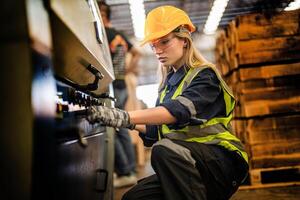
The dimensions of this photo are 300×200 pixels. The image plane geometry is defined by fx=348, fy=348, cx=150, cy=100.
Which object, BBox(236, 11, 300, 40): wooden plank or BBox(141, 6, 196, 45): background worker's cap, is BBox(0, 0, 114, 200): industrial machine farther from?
BBox(236, 11, 300, 40): wooden plank

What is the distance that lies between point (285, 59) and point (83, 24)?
2752 millimetres

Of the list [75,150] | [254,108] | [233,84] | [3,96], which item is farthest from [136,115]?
[233,84]

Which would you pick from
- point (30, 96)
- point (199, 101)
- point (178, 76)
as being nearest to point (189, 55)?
point (178, 76)

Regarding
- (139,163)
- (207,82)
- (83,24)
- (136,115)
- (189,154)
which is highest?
(83,24)

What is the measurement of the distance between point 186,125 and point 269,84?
2.21 meters

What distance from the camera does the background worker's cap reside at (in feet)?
5.25

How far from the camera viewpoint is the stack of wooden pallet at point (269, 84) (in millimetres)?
3342

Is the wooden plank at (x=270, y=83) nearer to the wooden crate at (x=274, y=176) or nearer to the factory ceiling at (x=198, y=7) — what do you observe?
the wooden crate at (x=274, y=176)

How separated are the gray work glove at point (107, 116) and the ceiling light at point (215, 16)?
4928 millimetres

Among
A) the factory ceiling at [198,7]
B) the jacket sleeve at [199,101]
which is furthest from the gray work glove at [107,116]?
the factory ceiling at [198,7]

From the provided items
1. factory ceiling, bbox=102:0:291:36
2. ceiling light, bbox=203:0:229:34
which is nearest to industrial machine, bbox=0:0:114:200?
factory ceiling, bbox=102:0:291:36

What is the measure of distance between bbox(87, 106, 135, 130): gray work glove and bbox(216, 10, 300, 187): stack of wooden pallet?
2395mm

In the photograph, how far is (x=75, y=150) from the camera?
1038 millimetres

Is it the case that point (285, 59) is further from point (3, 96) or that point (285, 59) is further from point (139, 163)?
point (3, 96)
